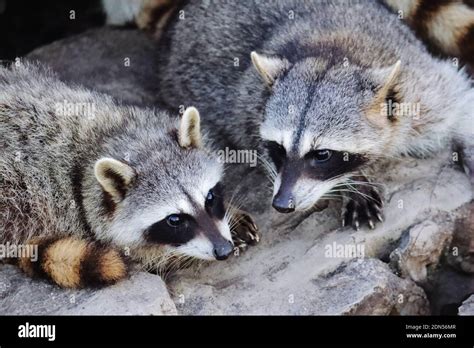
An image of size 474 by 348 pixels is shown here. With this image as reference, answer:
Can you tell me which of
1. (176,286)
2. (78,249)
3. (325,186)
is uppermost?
(325,186)

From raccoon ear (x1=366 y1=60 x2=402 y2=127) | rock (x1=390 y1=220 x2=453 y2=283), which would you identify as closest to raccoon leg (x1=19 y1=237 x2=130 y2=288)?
rock (x1=390 y1=220 x2=453 y2=283)

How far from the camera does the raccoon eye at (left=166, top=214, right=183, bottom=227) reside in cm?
552

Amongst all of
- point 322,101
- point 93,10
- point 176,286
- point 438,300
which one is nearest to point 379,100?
point 322,101

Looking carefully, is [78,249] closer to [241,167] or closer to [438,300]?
[241,167]

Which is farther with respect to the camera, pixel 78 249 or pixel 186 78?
pixel 186 78

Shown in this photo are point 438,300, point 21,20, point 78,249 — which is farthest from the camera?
point 21,20

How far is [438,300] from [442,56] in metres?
2.27

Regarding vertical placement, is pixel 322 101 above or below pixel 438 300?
above

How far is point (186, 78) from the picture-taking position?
290 inches

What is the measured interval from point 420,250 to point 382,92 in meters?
1.06

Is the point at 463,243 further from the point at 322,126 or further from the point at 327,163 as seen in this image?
the point at 322,126

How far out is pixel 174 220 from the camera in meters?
5.53

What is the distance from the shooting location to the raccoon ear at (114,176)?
212 inches

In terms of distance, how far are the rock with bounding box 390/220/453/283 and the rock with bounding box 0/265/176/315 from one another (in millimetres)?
1509
